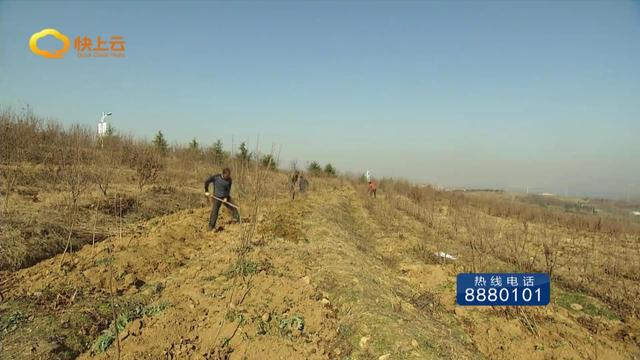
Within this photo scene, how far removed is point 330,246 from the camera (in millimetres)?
7609

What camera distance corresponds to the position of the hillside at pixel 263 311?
3.72 meters

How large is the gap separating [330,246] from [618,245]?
14.0 m

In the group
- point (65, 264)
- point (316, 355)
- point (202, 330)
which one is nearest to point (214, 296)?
point (202, 330)

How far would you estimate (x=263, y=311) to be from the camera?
14.1ft

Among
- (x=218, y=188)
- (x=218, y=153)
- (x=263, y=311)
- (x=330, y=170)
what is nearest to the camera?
(x=263, y=311)

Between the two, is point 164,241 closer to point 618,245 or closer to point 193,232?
point 193,232

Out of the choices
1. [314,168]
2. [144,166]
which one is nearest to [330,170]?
[314,168]

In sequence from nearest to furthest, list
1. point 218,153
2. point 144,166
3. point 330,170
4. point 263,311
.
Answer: point 263,311
point 144,166
point 218,153
point 330,170

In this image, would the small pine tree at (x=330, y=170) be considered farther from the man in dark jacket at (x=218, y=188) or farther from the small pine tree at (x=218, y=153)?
the man in dark jacket at (x=218, y=188)

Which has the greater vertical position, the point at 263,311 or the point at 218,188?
the point at 218,188

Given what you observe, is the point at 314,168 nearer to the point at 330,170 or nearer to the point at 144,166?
the point at 330,170

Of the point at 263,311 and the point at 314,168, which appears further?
the point at 314,168

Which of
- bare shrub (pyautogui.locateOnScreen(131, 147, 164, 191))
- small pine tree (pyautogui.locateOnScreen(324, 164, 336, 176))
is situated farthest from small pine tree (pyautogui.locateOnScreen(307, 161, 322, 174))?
bare shrub (pyautogui.locateOnScreen(131, 147, 164, 191))

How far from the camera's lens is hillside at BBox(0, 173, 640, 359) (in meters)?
3.72
